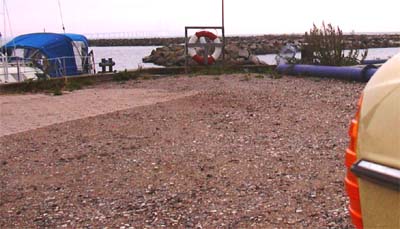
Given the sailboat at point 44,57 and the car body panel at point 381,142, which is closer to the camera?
the car body panel at point 381,142

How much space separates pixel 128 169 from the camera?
562 cm

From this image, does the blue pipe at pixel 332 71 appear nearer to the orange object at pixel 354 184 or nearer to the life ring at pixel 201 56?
the life ring at pixel 201 56

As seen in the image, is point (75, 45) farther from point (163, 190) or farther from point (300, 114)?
point (163, 190)

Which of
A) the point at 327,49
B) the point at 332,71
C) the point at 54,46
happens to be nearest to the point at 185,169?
the point at 332,71

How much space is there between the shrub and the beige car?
14.4 meters

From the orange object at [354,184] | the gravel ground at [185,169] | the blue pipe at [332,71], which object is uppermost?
the orange object at [354,184]

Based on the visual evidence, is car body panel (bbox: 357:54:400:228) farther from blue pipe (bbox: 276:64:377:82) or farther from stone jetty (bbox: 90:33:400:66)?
stone jetty (bbox: 90:33:400:66)

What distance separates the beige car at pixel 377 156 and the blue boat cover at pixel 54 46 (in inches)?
712

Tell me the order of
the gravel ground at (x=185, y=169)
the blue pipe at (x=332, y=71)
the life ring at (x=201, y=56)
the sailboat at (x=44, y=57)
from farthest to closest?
the life ring at (x=201, y=56) < the sailboat at (x=44, y=57) < the blue pipe at (x=332, y=71) < the gravel ground at (x=185, y=169)

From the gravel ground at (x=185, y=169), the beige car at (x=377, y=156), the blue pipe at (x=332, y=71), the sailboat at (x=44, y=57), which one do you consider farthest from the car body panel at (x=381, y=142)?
the sailboat at (x=44, y=57)

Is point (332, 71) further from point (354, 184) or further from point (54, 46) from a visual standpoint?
point (354, 184)

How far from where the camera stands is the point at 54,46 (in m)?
20.4

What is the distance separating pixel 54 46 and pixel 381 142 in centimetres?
1965

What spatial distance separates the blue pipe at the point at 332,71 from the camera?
484 inches
